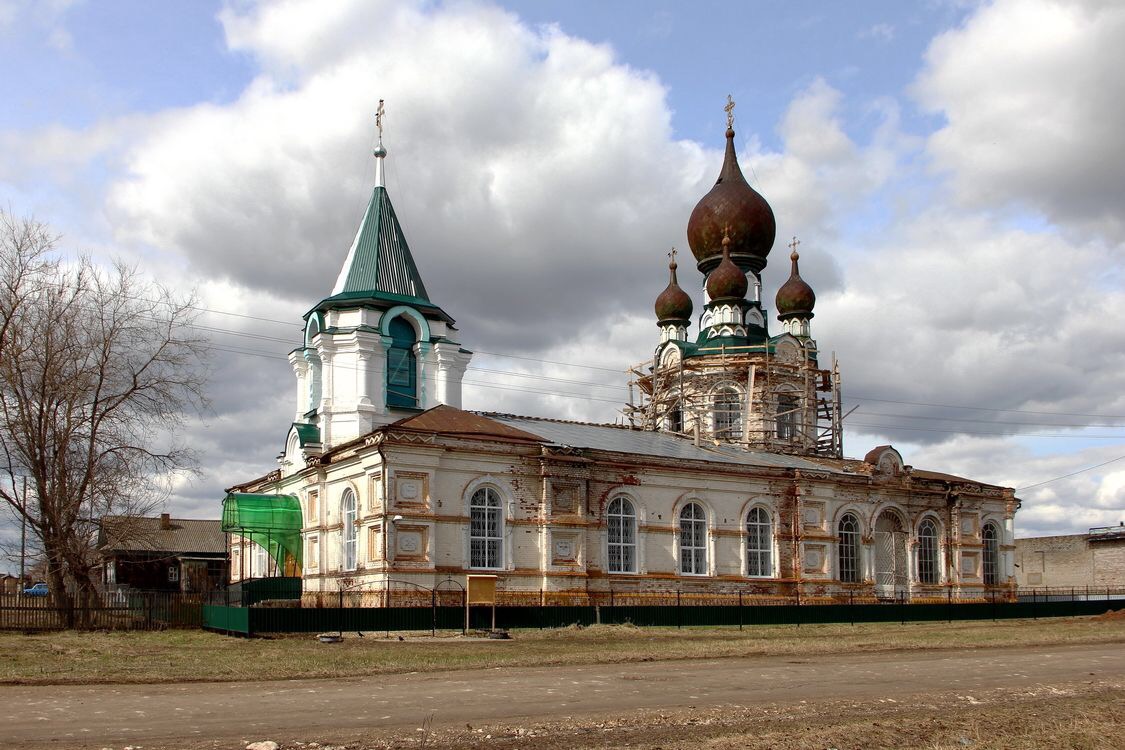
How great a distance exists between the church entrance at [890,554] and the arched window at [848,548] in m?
1.17

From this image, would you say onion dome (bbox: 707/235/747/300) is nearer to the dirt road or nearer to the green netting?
the green netting

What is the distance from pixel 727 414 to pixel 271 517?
2364 centimetres

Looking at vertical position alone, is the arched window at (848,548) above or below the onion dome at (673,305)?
below

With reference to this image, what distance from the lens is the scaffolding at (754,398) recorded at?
169 ft

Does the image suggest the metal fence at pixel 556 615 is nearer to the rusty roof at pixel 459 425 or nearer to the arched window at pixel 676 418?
the rusty roof at pixel 459 425

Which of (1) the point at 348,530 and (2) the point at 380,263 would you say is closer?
(1) the point at 348,530

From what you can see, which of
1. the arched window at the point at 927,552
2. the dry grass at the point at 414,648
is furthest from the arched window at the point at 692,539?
the arched window at the point at 927,552

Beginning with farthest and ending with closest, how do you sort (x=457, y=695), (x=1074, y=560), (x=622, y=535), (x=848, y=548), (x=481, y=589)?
1. (x=1074, y=560)
2. (x=848, y=548)
3. (x=622, y=535)
4. (x=481, y=589)
5. (x=457, y=695)

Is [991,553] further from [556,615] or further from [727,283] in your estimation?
[556,615]

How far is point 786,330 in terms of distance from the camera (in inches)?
2250

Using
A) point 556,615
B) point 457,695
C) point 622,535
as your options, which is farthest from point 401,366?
point 457,695

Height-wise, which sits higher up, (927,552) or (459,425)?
(459,425)

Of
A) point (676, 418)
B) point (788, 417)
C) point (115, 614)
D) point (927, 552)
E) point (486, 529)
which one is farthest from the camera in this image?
point (676, 418)

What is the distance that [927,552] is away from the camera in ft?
146
